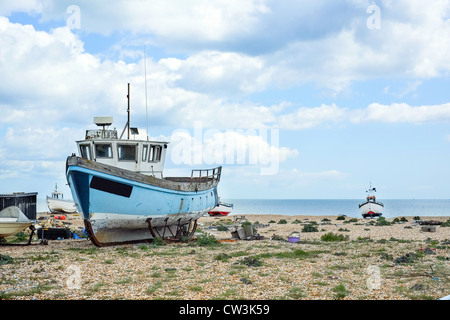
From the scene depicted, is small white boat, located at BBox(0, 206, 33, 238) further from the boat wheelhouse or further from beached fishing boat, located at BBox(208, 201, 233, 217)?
beached fishing boat, located at BBox(208, 201, 233, 217)

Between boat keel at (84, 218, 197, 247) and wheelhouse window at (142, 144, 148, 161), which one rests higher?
wheelhouse window at (142, 144, 148, 161)

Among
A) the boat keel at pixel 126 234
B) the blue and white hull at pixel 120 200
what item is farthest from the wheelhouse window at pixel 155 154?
the boat keel at pixel 126 234

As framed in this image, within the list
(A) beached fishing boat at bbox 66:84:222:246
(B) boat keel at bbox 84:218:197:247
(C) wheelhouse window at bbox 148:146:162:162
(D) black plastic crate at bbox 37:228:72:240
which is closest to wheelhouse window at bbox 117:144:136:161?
(A) beached fishing boat at bbox 66:84:222:246

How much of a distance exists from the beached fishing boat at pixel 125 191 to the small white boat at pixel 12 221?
381 centimetres

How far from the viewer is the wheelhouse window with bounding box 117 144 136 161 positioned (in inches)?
884

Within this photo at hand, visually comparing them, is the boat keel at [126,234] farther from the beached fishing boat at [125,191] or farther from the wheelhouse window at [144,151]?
the wheelhouse window at [144,151]

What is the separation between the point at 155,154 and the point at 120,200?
4.93m

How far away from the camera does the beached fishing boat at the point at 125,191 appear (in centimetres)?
1919

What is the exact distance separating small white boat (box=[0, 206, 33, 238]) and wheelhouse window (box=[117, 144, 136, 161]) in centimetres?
553

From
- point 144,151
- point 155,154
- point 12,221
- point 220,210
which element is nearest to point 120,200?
point 144,151

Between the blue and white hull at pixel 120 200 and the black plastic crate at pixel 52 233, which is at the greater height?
the blue and white hull at pixel 120 200

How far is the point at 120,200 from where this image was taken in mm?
19844
